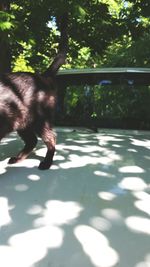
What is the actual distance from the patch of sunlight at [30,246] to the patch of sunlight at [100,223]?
18 cm

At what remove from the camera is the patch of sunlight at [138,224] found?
1899mm

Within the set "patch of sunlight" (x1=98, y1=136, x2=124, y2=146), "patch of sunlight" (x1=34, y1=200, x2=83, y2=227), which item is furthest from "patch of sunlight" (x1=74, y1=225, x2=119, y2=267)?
"patch of sunlight" (x1=98, y1=136, x2=124, y2=146)

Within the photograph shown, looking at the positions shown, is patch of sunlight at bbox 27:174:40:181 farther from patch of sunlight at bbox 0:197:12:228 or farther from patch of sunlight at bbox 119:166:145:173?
patch of sunlight at bbox 119:166:145:173

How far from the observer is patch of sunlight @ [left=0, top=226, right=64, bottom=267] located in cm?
159

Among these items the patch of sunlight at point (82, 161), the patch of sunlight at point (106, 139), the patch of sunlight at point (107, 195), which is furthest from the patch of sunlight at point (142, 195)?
the patch of sunlight at point (106, 139)

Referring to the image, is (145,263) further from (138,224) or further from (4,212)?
(4,212)

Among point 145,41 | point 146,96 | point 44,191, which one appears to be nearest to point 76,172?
point 44,191

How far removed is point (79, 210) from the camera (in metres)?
2.09

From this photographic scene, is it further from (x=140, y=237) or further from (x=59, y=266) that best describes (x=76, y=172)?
(x=59, y=266)

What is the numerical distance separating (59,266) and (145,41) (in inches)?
492

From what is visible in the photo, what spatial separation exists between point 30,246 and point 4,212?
424mm

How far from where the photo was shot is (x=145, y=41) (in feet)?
43.7

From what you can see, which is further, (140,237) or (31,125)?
(31,125)

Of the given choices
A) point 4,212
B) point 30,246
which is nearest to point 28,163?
point 4,212
